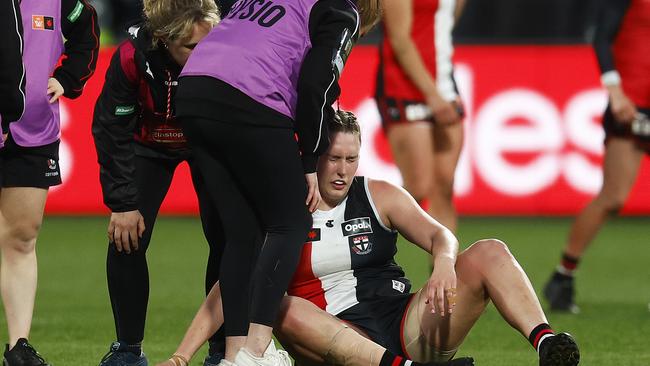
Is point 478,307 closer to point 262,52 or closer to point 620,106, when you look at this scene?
point 262,52

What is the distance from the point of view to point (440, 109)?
7629 mm

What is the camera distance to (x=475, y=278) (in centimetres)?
480

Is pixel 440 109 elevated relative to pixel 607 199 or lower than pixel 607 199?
elevated

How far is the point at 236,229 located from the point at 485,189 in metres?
7.19

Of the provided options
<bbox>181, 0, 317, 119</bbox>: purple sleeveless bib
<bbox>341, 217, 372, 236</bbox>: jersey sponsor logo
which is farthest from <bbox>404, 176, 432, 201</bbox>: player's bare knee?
<bbox>181, 0, 317, 119</bbox>: purple sleeveless bib

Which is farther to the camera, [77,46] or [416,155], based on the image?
[416,155]

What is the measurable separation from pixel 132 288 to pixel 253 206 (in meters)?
0.86

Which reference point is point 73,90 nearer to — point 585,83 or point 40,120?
point 40,120

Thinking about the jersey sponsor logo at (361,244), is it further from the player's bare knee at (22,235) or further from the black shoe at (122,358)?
the player's bare knee at (22,235)

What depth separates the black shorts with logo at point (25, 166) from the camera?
537cm

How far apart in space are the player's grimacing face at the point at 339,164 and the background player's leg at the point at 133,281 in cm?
82

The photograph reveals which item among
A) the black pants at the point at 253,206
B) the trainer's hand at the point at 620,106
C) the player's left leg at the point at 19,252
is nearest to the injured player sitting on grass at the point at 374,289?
the black pants at the point at 253,206

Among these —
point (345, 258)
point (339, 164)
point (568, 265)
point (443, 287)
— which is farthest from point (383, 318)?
point (568, 265)

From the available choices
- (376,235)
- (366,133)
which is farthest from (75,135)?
(376,235)
